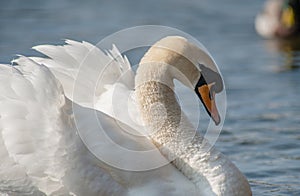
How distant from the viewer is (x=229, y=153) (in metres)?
8.36

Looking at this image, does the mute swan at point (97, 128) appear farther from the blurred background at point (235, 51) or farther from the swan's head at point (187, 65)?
the blurred background at point (235, 51)

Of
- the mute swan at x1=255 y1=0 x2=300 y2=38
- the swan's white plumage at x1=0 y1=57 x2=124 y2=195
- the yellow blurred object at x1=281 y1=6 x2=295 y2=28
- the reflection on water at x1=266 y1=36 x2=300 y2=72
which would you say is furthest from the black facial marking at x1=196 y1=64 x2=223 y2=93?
the yellow blurred object at x1=281 y1=6 x2=295 y2=28

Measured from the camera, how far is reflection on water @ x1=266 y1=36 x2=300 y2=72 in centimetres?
1206

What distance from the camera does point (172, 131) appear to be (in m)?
6.16

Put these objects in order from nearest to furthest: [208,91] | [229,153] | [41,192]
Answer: [41,192] < [208,91] < [229,153]

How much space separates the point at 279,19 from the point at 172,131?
33.0ft

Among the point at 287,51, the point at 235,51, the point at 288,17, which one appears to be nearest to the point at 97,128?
the point at 235,51

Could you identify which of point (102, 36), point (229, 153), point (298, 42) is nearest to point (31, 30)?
point (102, 36)

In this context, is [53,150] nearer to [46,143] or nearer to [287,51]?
[46,143]

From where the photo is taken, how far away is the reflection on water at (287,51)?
12.1 meters

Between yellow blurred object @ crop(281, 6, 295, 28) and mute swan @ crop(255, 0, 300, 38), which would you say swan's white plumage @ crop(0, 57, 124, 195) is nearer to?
mute swan @ crop(255, 0, 300, 38)

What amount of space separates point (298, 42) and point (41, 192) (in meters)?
9.60

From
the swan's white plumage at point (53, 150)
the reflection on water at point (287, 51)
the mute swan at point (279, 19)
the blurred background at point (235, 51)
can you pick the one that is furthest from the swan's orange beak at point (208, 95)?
the mute swan at point (279, 19)

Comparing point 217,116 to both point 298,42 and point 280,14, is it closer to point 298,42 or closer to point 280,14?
point 298,42
